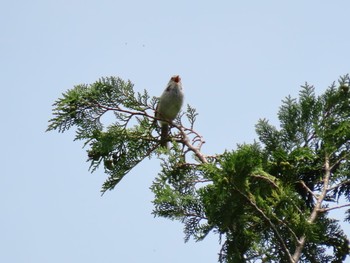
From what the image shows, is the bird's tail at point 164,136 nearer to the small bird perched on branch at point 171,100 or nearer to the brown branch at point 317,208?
the small bird perched on branch at point 171,100

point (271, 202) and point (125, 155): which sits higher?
point (125, 155)

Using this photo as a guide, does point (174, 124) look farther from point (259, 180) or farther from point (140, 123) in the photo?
point (259, 180)

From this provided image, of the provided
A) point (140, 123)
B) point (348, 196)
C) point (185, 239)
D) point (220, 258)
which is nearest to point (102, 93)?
point (140, 123)

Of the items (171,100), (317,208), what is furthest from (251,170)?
(171,100)

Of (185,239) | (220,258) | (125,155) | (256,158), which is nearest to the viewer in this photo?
(256,158)

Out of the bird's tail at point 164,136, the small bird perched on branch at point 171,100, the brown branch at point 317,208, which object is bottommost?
the brown branch at point 317,208

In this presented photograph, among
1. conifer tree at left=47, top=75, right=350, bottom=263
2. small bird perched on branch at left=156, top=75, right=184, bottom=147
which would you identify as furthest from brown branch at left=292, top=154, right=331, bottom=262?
small bird perched on branch at left=156, top=75, right=184, bottom=147

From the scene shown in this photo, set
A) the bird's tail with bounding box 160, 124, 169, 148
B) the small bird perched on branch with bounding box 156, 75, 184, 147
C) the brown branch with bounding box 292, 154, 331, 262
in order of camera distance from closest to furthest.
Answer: the brown branch with bounding box 292, 154, 331, 262 → the bird's tail with bounding box 160, 124, 169, 148 → the small bird perched on branch with bounding box 156, 75, 184, 147

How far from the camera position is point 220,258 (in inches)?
170

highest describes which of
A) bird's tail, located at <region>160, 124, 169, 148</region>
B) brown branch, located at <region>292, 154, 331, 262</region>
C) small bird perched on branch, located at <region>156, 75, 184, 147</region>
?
small bird perched on branch, located at <region>156, 75, 184, 147</region>

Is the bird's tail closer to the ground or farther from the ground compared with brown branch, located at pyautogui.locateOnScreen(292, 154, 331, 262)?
farther from the ground

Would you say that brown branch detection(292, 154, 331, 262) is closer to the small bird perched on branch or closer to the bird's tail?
the bird's tail

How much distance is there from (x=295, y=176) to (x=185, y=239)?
3.13 ft

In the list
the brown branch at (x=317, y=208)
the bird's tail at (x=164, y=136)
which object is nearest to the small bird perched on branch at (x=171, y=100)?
the bird's tail at (x=164, y=136)
